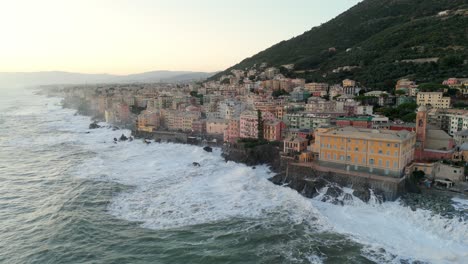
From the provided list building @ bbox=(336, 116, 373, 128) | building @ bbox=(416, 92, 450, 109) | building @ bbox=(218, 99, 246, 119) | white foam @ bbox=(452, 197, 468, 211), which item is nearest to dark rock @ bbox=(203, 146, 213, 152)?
building @ bbox=(218, 99, 246, 119)

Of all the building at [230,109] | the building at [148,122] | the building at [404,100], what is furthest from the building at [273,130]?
the building at [148,122]

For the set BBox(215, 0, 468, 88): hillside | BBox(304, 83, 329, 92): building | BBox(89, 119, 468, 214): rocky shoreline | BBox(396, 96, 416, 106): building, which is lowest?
→ BBox(89, 119, 468, 214): rocky shoreline

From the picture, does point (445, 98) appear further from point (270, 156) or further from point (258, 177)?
point (258, 177)

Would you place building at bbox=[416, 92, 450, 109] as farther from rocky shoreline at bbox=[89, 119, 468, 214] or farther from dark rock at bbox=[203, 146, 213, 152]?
dark rock at bbox=[203, 146, 213, 152]

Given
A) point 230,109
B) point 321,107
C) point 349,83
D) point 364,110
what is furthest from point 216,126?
point 349,83

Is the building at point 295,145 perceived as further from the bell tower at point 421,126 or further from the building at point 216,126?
the building at point 216,126

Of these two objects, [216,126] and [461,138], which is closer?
[461,138]

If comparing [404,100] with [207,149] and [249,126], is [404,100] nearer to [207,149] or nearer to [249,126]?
[249,126]
